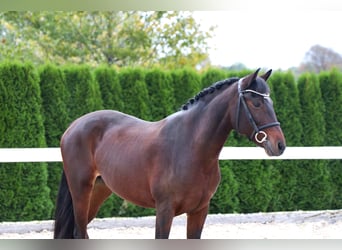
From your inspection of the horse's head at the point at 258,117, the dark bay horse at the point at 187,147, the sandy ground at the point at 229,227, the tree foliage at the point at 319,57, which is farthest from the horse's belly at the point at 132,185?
the tree foliage at the point at 319,57

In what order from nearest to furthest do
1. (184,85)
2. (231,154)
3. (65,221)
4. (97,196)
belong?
(65,221) → (97,196) → (231,154) → (184,85)

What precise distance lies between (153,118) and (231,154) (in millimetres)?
1501

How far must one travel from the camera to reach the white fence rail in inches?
225

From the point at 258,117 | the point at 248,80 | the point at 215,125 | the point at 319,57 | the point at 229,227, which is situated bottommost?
the point at 319,57

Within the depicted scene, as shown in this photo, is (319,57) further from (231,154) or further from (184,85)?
(231,154)

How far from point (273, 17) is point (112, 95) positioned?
645cm

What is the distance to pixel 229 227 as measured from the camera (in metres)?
6.39

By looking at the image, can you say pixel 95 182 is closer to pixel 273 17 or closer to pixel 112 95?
pixel 112 95

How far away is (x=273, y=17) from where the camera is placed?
12242 millimetres

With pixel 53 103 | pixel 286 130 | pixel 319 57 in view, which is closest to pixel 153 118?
pixel 53 103

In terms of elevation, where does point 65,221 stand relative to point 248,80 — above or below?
below

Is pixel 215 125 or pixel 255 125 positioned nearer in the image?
pixel 255 125

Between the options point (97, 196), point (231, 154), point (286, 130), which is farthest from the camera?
point (286, 130)

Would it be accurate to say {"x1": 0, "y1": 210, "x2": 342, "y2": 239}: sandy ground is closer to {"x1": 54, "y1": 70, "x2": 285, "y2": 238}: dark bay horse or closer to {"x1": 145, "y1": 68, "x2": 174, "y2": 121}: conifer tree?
{"x1": 145, "y1": 68, "x2": 174, "y2": 121}: conifer tree
